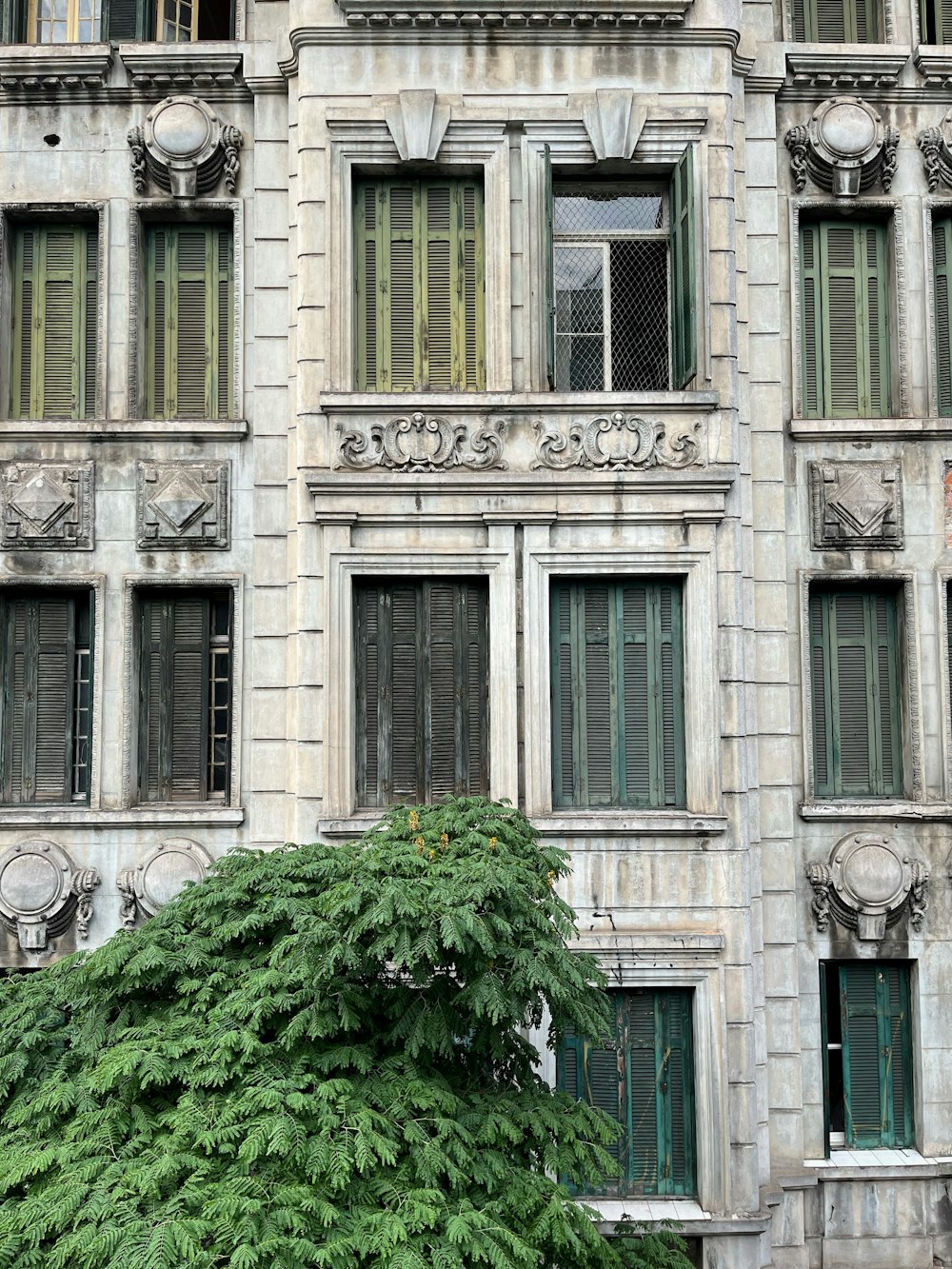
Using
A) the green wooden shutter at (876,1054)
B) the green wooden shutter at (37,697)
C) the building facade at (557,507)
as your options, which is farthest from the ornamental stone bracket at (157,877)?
the green wooden shutter at (876,1054)

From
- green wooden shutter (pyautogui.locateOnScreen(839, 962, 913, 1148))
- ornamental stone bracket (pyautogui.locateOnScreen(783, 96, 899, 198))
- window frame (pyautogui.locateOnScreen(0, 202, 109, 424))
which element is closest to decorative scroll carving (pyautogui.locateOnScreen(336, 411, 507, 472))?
window frame (pyautogui.locateOnScreen(0, 202, 109, 424))

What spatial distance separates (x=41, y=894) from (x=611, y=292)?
9581 mm

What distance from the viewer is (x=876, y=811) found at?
47.1 ft

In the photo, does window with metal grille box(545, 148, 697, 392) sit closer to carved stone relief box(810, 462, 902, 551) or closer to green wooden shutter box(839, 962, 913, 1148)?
carved stone relief box(810, 462, 902, 551)

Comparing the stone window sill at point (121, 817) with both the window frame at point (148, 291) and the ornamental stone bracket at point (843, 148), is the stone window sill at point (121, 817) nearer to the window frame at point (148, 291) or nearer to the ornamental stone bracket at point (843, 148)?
the window frame at point (148, 291)

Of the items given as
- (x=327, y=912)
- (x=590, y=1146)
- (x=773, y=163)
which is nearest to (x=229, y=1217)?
(x=327, y=912)

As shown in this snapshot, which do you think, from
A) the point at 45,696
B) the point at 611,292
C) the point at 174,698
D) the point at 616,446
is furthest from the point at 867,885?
the point at 45,696

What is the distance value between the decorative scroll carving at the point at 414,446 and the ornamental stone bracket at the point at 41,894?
5557 millimetres

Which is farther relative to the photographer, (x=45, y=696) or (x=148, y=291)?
(x=148, y=291)

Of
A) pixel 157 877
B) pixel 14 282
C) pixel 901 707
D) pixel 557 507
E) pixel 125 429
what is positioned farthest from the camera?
pixel 14 282

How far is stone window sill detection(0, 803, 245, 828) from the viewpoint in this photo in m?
14.0

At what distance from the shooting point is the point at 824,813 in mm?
14297

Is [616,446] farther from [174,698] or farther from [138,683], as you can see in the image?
[138,683]

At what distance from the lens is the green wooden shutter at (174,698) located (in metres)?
14.5
